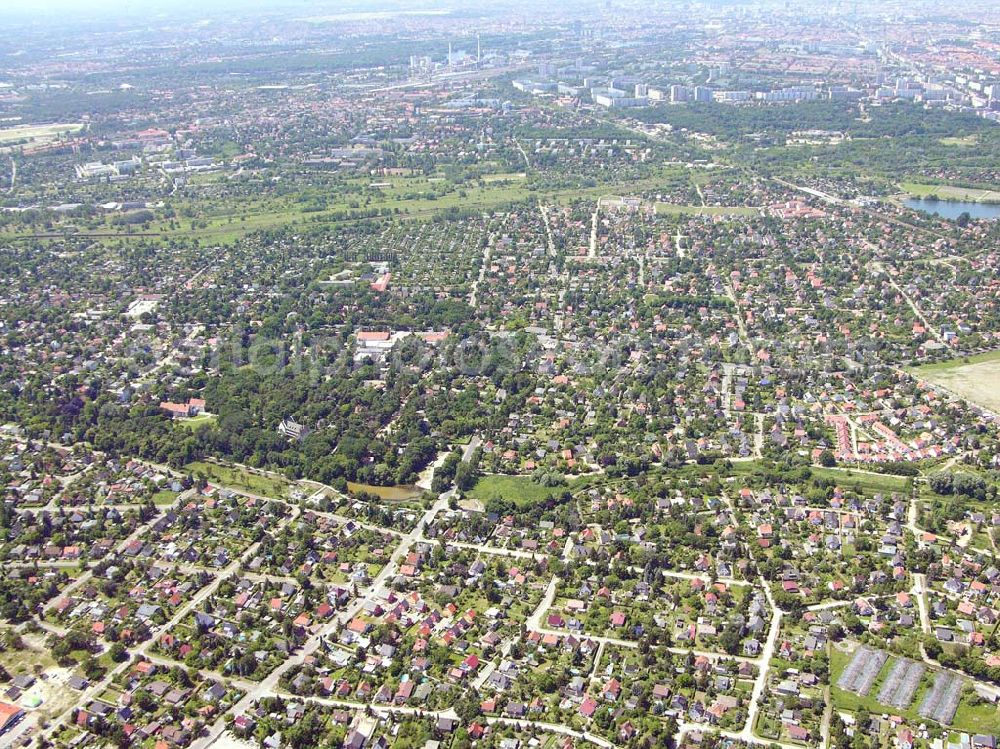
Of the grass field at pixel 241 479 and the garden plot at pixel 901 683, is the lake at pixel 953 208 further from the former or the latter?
the grass field at pixel 241 479

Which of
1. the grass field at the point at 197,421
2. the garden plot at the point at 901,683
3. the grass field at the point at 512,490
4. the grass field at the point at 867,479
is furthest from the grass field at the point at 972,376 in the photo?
the grass field at the point at 197,421

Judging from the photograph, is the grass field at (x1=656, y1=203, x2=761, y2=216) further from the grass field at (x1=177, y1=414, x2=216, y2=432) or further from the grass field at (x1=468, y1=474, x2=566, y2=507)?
the grass field at (x1=177, y1=414, x2=216, y2=432)

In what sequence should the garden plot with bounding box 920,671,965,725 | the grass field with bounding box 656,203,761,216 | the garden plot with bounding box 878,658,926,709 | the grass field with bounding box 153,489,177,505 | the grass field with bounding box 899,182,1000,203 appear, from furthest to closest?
1. the grass field with bounding box 899,182,1000,203
2. the grass field with bounding box 656,203,761,216
3. the grass field with bounding box 153,489,177,505
4. the garden plot with bounding box 878,658,926,709
5. the garden plot with bounding box 920,671,965,725

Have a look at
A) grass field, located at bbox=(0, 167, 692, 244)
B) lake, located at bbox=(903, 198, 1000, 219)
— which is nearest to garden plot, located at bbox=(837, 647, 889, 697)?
lake, located at bbox=(903, 198, 1000, 219)

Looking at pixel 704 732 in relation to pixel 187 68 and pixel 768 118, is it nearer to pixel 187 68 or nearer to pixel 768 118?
pixel 768 118

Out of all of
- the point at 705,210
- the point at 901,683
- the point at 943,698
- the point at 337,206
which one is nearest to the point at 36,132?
the point at 337,206

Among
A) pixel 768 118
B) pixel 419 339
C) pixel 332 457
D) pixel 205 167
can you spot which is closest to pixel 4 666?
pixel 332 457
